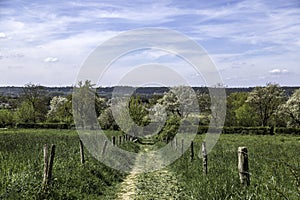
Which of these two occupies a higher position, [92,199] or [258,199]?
[258,199]

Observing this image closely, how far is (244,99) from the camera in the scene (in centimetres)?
8206

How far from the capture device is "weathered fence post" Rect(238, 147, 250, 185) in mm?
8008

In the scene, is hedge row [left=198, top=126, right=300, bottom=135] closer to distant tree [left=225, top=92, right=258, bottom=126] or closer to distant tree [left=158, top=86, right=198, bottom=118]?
distant tree [left=158, top=86, right=198, bottom=118]

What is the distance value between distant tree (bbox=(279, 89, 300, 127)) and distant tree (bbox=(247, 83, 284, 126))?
11.6 feet

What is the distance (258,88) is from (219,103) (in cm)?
1741

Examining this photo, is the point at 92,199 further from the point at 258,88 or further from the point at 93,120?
the point at 258,88

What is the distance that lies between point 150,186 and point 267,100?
217ft

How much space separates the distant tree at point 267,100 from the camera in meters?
73.4

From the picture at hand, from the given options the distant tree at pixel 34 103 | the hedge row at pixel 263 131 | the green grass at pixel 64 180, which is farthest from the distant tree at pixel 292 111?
the green grass at pixel 64 180

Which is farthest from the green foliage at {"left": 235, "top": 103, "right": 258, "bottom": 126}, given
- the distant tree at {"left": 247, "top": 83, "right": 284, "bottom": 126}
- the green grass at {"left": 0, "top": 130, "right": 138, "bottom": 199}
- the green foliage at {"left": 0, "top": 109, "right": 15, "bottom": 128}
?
the green grass at {"left": 0, "top": 130, "right": 138, "bottom": 199}

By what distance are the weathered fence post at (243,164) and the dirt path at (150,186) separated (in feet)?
8.01

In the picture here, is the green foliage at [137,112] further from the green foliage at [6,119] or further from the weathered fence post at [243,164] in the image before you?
the green foliage at [6,119]

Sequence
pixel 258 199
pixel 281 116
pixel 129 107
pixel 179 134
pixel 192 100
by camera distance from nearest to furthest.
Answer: pixel 258 199
pixel 179 134
pixel 129 107
pixel 192 100
pixel 281 116

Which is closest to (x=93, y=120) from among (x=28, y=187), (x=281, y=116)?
(x=281, y=116)
